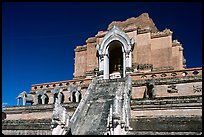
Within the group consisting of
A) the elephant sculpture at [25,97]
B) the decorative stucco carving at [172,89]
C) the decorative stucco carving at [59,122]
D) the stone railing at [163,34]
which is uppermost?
the stone railing at [163,34]

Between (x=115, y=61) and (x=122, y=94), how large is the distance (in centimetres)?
984

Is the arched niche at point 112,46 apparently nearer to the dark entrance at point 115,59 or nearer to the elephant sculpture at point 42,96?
the dark entrance at point 115,59

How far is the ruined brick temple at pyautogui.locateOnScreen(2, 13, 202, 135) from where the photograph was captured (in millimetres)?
15086

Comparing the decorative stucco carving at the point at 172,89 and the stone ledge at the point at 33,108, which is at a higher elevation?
the decorative stucco carving at the point at 172,89

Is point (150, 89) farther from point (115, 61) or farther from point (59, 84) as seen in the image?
point (59, 84)

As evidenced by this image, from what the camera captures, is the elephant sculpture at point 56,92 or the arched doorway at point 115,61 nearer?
the elephant sculpture at point 56,92

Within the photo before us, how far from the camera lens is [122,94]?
59.9 feet

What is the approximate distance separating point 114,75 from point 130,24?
19.0ft

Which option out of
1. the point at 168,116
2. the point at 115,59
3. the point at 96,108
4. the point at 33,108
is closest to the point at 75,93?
the point at 33,108

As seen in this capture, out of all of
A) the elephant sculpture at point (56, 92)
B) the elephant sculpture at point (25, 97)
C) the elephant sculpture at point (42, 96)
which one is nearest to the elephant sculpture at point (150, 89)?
the elephant sculpture at point (56, 92)

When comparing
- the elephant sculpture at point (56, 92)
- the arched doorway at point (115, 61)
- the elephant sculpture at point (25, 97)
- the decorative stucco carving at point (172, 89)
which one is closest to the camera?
the decorative stucco carving at point (172, 89)

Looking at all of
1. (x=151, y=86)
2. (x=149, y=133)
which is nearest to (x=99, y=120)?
(x=149, y=133)

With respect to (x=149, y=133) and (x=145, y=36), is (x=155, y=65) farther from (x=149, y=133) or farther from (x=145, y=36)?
(x=149, y=133)

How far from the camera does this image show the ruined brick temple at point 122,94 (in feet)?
49.5
